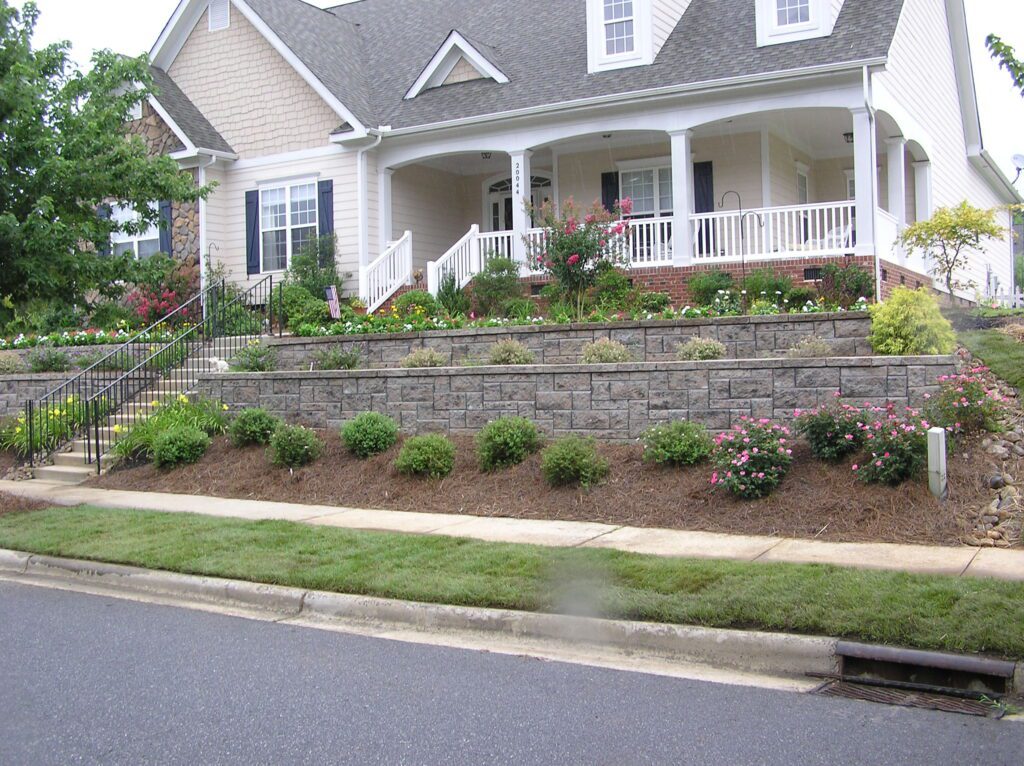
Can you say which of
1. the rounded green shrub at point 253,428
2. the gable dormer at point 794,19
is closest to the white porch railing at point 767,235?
the gable dormer at point 794,19

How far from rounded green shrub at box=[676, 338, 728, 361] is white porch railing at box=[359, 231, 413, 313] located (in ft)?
27.6

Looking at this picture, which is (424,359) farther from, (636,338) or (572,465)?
(572,465)

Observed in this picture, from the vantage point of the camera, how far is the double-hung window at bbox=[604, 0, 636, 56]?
18906 millimetres

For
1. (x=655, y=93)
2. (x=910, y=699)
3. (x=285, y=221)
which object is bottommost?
(x=910, y=699)

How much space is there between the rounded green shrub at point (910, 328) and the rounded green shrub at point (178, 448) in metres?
8.56

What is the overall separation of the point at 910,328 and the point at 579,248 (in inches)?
231

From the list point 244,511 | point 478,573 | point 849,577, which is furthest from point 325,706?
point 244,511

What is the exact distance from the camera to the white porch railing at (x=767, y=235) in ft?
52.6

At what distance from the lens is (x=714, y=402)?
10859 mm

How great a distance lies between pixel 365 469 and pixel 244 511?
1549mm

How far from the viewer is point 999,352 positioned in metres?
11.5

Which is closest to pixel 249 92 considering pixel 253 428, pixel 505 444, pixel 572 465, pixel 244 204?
pixel 244 204

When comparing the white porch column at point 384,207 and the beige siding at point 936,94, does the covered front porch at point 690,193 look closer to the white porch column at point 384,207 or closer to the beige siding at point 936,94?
the white porch column at point 384,207

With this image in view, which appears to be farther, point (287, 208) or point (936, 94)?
point (936, 94)
